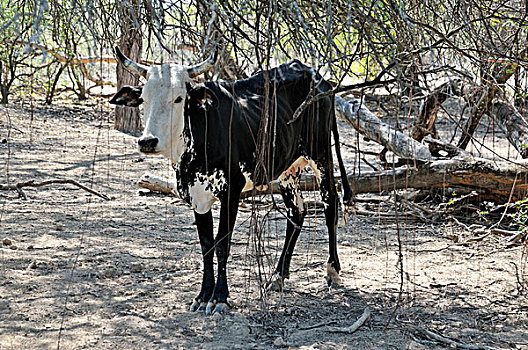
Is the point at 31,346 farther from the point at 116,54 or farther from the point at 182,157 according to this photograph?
the point at 116,54

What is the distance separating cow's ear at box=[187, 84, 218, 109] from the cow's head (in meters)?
0.07

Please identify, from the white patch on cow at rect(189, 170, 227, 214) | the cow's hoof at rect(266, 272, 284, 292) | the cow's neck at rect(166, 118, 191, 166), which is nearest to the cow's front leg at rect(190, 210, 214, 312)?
the white patch on cow at rect(189, 170, 227, 214)

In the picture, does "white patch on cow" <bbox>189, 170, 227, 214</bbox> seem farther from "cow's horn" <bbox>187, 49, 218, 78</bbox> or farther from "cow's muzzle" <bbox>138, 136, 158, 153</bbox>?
"cow's horn" <bbox>187, 49, 218, 78</bbox>

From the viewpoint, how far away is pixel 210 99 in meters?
4.34

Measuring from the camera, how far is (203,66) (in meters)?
4.25

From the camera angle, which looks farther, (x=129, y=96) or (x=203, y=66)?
(x=129, y=96)

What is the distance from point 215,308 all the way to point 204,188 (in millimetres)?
819

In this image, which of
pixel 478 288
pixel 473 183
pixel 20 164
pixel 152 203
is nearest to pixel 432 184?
pixel 473 183

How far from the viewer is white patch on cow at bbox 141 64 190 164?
4238 millimetres

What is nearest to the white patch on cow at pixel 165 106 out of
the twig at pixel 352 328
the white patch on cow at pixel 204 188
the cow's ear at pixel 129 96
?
the cow's ear at pixel 129 96

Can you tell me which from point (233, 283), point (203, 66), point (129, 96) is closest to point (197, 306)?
point (233, 283)

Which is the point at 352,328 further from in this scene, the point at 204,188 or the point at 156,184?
the point at 156,184

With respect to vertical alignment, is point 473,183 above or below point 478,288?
above

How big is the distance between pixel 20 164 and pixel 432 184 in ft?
18.8
